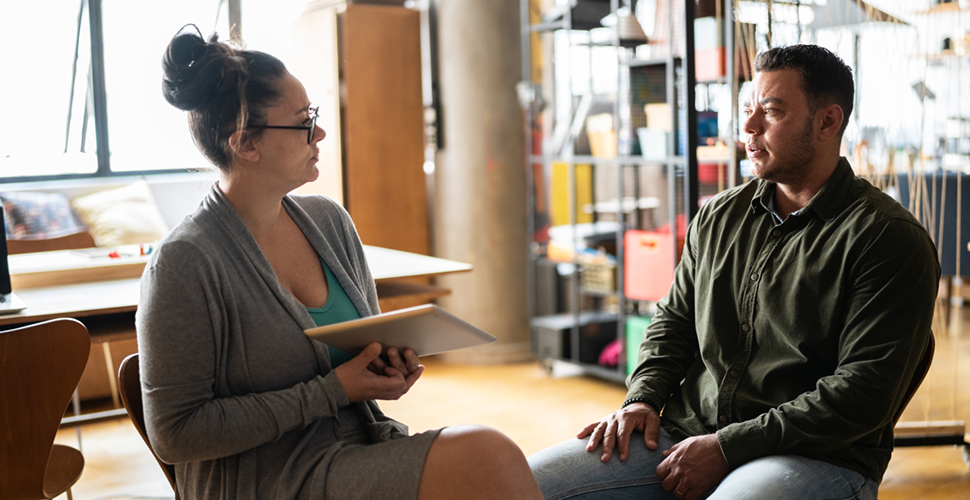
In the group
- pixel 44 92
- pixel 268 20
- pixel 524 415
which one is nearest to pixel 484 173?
pixel 524 415

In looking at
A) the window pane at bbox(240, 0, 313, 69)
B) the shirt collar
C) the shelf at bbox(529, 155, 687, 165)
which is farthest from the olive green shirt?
the window pane at bbox(240, 0, 313, 69)

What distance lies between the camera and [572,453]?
1.77 m

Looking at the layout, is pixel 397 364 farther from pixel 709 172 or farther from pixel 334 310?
pixel 709 172

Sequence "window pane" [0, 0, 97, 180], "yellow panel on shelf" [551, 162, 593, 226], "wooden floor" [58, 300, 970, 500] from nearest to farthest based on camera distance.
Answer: "wooden floor" [58, 300, 970, 500] < "yellow panel on shelf" [551, 162, 593, 226] < "window pane" [0, 0, 97, 180]

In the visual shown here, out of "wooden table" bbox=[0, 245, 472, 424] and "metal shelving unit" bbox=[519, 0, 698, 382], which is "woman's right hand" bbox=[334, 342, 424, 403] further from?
"metal shelving unit" bbox=[519, 0, 698, 382]

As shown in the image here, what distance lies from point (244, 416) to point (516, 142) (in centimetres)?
372

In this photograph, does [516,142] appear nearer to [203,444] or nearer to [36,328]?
[36,328]

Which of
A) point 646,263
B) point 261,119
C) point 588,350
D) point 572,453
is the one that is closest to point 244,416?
point 261,119

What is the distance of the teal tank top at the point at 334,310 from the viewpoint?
159 centimetres

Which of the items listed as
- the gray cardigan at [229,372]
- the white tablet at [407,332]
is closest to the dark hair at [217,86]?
Result: the gray cardigan at [229,372]

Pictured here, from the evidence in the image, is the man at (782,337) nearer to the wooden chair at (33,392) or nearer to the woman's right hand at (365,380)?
the woman's right hand at (365,380)

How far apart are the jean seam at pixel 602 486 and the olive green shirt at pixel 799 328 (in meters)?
0.16

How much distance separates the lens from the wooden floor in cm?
317

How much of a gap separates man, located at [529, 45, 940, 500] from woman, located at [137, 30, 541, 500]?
0.39 metres
